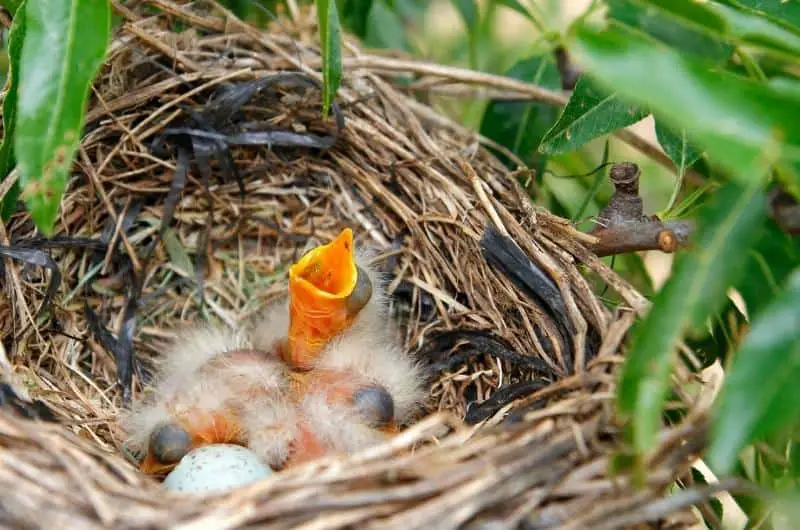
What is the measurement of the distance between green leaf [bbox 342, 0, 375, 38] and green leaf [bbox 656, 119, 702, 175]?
686 millimetres

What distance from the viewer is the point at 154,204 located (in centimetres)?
200

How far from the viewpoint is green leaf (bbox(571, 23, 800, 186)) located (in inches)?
34.2

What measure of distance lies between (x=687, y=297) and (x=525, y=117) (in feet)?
3.67

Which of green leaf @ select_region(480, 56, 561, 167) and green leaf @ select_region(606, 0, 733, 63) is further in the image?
green leaf @ select_region(480, 56, 561, 167)

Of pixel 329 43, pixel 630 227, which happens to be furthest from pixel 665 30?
pixel 329 43

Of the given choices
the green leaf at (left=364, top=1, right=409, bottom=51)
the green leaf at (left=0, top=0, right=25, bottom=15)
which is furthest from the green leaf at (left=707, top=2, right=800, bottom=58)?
the green leaf at (left=364, top=1, right=409, bottom=51)

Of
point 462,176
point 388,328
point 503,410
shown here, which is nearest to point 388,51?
point 462,176

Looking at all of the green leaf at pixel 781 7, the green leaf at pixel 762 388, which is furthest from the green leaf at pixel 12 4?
the green leaf at pixel 762 388

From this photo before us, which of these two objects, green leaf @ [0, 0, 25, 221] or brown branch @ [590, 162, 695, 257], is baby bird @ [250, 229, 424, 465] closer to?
brown branch @ [590, 162, 695, 257]

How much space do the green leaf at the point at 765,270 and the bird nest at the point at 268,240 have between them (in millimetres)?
228

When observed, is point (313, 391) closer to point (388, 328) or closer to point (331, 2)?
point (388, 328)

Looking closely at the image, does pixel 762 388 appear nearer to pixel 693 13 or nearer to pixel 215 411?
pixel 693 13

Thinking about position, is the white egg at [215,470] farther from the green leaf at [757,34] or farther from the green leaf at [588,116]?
the green leaf at [757,34]

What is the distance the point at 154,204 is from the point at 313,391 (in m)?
0.59
